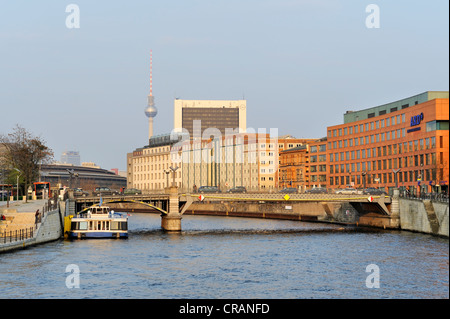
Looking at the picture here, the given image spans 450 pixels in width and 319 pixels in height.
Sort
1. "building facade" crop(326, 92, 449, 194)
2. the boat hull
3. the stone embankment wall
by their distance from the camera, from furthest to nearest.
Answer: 1. the stone embankment wall
2. "building facade" crop(326, 92, 449, 194)
3. the boat hull

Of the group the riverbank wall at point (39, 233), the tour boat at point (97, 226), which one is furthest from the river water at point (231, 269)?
the tour boat at point (97, 226)

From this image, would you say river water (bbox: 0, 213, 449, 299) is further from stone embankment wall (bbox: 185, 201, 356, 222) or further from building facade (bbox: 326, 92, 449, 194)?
stone embankment wall (bbox: 185, 201, 356, 222)

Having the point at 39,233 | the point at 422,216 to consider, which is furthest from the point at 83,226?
the point at 422,216

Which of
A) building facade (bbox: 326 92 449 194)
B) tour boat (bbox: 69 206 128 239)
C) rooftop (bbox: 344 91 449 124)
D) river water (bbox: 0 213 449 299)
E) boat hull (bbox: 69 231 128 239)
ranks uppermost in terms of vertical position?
rooftop (bbox: 344 91 449 124)

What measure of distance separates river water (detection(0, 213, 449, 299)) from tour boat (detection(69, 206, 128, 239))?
448 centimetres

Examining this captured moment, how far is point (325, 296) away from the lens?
5547cm

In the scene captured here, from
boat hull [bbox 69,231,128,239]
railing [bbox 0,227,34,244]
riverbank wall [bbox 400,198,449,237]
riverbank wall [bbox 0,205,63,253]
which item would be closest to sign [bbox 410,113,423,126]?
riverbank wall [bbox 400,198,449,237]

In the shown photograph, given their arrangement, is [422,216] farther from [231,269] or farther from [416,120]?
[231,269]

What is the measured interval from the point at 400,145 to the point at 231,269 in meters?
104

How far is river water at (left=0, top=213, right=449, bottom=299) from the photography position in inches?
2271

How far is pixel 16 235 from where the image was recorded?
83312 millimetres

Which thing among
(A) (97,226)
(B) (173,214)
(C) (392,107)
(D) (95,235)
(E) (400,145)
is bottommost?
(D) (95,235)
